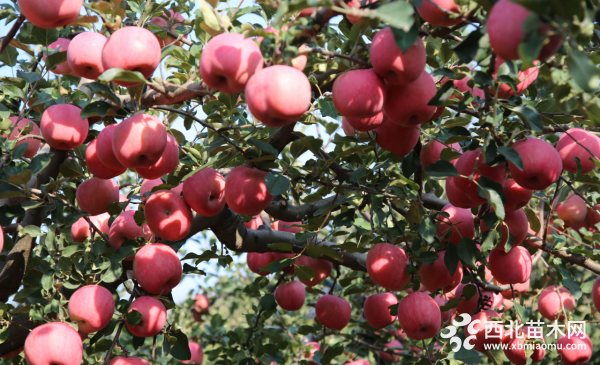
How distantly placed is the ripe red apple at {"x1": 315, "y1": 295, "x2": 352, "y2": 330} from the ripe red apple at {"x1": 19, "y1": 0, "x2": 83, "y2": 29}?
200 centimetres

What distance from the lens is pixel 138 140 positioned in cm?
146

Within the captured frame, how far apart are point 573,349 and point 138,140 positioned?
2.49m

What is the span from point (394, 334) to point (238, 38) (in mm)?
3234

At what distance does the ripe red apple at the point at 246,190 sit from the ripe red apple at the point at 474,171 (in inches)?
26.9

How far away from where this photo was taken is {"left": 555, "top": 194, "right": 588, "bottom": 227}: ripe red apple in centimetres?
308

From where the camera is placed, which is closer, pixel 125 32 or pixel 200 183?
pixel 125 32

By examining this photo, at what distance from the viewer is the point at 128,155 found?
4.83ft

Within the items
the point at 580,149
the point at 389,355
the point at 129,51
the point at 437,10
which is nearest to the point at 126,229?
the point at 129,51

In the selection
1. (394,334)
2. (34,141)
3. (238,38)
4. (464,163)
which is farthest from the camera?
(394,334)

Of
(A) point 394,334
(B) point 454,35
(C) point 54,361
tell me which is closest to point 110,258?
(C) point 54,361

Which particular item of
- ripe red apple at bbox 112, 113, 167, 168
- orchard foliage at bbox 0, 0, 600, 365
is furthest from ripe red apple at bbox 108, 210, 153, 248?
ripe red apple at bbox 112, 113, 167, 168

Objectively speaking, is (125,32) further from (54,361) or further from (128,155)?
(54,361)

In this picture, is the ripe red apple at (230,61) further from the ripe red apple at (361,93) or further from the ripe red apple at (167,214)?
the ripe red apple at (167,214)

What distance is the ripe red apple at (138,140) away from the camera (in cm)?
146
